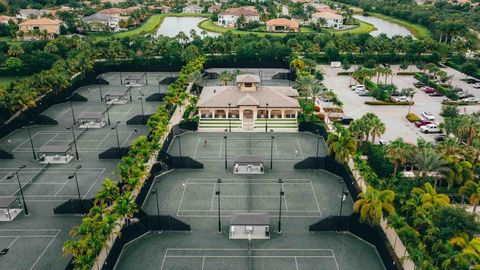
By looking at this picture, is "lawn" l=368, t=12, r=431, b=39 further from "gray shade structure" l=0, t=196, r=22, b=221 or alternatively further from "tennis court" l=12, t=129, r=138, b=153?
"gray shade structure" l=0, t=196, r=22, b=221

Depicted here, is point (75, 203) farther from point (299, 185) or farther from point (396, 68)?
point (396, 68)

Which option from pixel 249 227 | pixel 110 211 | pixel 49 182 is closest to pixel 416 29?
pixel 249 227

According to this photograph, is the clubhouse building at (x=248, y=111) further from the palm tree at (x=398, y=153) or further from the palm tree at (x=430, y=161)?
the palm tree at (x=430, y=161)

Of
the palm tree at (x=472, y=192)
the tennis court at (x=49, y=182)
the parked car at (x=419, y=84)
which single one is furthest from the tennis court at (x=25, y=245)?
the parked car at (x=419, y=84)

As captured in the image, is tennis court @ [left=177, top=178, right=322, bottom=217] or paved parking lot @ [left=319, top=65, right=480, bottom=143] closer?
tennis court @ [left=177, top=178, right=322, bottom=217]

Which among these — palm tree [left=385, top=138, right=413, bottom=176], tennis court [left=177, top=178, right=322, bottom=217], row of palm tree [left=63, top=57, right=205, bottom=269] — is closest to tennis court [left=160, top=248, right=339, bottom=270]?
row of palm tree [left=63, top=57, right=205, bottom=269]

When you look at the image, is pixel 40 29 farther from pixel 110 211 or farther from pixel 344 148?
pixel 344 148
